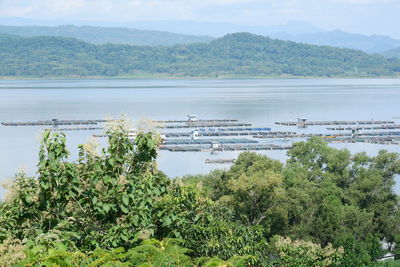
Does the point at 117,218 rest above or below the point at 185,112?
above

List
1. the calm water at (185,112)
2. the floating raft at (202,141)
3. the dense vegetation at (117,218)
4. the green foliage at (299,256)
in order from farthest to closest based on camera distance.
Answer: the floating raft at (202,141)
the calm water at (185,112)
the green foliage at (299,256)
the dense vegetation at (117,218)

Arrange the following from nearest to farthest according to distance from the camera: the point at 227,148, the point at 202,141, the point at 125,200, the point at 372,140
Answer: the point at 125,200 < the point at 227,148 < the point at 202,141 < the point at 372,140

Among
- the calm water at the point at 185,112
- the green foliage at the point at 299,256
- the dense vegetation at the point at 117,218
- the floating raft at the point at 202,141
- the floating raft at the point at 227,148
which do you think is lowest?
the floating raft at the point at 227,148

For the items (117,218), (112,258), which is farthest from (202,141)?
(112,258)

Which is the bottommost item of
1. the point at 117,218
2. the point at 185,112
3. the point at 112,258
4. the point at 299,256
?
the point at 185,112

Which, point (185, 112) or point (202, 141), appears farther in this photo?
point (185, 112)

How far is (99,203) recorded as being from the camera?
22.2 ft

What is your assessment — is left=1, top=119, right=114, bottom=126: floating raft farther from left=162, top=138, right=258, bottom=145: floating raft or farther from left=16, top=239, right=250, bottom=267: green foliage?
left=16, top=239, right=250, bottom=267: green foliage

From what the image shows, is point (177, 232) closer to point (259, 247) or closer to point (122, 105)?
point (259, 247)

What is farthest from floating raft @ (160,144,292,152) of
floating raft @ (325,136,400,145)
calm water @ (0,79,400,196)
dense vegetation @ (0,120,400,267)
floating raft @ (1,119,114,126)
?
dense vegetation @ (0,120,400,267)

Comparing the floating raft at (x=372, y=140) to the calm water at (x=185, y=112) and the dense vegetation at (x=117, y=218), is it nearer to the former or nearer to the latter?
the calm water at (x=185, y=112)

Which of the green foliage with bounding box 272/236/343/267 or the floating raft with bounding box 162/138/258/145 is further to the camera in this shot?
the floating raft with bounding box 162/138/258/145

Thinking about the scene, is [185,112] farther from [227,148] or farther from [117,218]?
[117,218]

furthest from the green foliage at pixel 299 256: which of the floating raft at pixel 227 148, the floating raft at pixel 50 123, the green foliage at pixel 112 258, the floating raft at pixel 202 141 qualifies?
the floating raft at pixel 50 123
